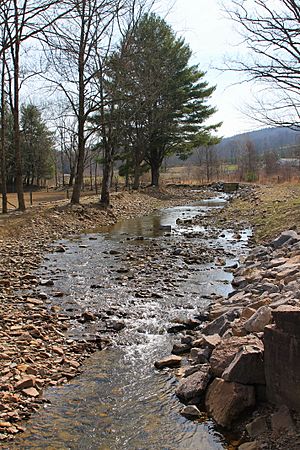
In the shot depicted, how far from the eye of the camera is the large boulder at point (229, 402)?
13.3 ft

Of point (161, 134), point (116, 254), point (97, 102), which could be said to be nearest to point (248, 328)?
point (116, 254)

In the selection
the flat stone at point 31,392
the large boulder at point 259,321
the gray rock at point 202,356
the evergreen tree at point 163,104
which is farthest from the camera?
the evergreen tree at point 163,104

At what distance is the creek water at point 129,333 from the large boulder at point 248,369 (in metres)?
Answer: 0.52

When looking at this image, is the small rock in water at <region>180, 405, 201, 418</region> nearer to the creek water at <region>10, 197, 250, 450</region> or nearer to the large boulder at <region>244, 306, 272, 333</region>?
the creek water at <region>10, 197, 250, 450</region>

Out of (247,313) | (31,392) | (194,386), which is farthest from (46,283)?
(194,386)

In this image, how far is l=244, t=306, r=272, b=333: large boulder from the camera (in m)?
4.83

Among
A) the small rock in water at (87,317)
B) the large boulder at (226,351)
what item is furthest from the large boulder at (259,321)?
the small rock in water at (87,317)

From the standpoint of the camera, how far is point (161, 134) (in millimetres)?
37281

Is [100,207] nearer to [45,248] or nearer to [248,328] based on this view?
[45,248]

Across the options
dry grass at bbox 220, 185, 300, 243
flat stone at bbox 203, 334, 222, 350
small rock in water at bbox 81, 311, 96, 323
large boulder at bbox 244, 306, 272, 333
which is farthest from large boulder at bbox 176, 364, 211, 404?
dry grass at bbox 220, 185, 300, 243

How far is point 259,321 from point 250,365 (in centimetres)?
80

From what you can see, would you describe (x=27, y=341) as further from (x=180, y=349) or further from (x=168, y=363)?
(x=180, y=349)

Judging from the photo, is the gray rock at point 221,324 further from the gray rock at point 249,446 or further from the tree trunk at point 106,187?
the tree trunk at point 106,187

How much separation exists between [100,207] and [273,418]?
60.5 ft
